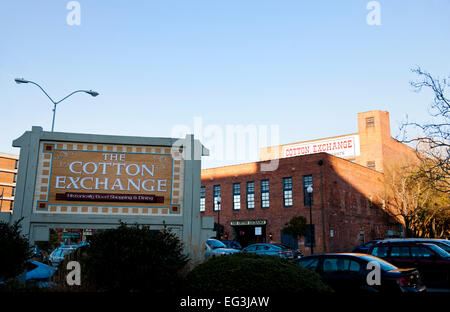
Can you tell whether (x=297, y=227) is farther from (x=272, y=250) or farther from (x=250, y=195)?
(x=272, y=250)

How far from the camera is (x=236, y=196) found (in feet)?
154

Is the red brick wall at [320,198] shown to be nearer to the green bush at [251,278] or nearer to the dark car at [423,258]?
the dark car at [423,258]

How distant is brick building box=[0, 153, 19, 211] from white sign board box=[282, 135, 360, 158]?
65737mm

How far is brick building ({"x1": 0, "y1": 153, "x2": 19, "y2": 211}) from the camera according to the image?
9489 cm

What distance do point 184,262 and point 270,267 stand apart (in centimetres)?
221

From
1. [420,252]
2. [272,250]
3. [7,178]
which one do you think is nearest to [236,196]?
[272,250]

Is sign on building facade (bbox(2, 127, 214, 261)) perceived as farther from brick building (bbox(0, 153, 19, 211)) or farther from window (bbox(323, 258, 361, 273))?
brick building (bbox(0, 153, 19, 211))

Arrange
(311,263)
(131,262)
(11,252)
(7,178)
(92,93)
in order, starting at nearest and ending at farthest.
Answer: (131,262)
(11,252)
(311,263)
(92,93)
(7,178)

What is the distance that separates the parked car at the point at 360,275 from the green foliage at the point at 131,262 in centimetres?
362

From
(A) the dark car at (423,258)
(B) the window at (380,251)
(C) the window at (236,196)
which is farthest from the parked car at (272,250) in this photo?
(C) the window at (236,196)

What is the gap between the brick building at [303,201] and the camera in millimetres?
40125

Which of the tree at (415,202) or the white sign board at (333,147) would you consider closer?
the tree at (415,202)

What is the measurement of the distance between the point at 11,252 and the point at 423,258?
1259 cm
